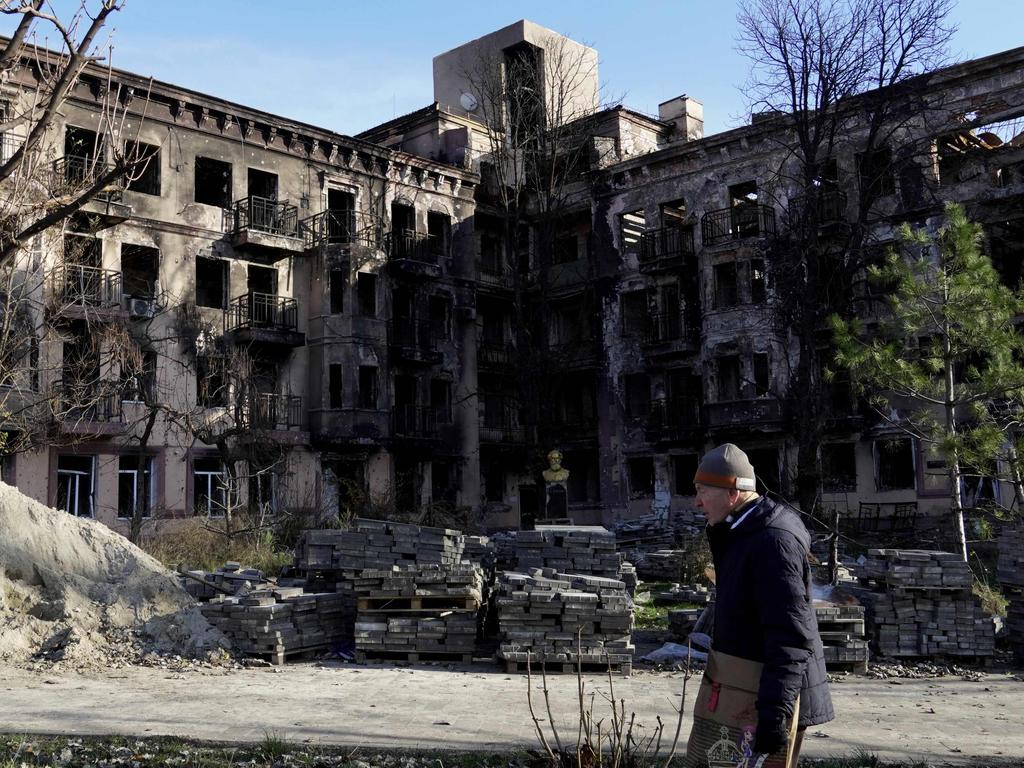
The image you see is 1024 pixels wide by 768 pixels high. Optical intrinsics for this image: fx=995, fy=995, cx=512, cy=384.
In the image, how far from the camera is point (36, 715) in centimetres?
890

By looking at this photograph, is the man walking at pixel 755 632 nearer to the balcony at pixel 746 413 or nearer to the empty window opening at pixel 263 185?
the balcony at pixel 746 413

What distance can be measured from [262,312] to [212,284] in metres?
1.82

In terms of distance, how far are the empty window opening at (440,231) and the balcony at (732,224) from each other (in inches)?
385

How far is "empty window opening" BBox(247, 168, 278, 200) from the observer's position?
33.7m

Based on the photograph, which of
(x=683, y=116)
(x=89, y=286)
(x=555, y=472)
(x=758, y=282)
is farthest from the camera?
(x=683, y=116)

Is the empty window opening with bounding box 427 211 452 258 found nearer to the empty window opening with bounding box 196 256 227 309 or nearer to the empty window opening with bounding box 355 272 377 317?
the empty window opening with bounding box 355 272 377 317

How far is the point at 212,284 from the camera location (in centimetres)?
3253

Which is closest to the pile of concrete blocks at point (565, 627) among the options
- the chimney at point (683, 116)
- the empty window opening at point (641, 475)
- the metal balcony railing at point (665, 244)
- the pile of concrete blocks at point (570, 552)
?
the pile of concrete blocks at point (570, 552)

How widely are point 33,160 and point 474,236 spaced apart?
32.4 metres

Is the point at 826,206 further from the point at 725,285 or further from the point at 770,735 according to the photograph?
the point at 770,735

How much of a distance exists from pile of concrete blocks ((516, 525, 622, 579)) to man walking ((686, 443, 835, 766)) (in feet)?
37.5

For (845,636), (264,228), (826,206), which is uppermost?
(826,206)

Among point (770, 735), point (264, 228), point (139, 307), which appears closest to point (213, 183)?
point (264, 228)

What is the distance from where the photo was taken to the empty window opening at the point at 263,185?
33688mm
